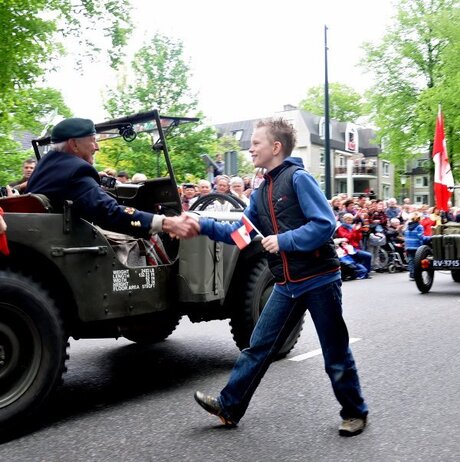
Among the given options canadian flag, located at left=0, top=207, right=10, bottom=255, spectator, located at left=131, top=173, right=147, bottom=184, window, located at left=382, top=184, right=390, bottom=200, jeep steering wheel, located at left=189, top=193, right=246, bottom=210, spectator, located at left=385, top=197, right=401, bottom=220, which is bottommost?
window, located at left=382, top=184, right=390, bottom=200

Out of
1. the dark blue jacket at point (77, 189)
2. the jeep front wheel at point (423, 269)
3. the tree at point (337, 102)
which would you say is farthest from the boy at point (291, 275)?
the tree at point (337, 102)

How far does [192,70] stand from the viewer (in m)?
35.8

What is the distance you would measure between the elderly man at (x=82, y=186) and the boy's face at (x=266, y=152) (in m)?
0.61

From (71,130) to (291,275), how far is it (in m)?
1.64

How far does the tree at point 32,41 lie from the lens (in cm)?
1911

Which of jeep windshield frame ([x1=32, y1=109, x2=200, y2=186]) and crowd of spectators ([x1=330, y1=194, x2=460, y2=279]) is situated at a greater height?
jeep windshield frame ([x1=32, y1=109, x2=200, y2=186])

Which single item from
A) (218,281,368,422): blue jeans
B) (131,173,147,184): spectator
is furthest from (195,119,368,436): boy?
(131,173,147,184): spectator

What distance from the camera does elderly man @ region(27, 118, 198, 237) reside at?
418 cm

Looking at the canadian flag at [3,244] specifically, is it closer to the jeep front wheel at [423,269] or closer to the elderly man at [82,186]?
the elderly man at [82,186]

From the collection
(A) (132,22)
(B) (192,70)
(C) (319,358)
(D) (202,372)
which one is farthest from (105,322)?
(B) (192,70)

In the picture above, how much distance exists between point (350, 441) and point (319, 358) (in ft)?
7.18

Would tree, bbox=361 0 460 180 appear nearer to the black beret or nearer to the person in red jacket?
the person in red jacket

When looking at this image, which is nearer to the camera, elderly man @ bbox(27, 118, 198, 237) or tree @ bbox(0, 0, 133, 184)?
elderly man @ bbox(27, 118, 198, 237)

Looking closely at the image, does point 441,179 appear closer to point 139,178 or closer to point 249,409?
point 139,178
